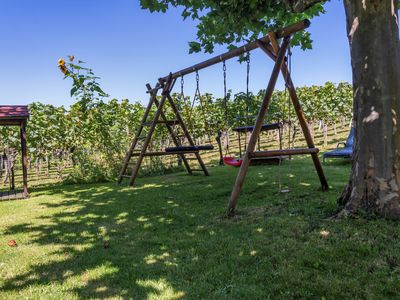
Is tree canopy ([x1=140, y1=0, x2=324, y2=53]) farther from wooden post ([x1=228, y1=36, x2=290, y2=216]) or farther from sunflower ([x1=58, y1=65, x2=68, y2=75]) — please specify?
sunflower ([x1=58, y1=65, x2=68, y2=75])

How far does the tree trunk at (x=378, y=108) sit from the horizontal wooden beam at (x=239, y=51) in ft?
2.63

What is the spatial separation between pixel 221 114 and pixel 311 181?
2250 cm

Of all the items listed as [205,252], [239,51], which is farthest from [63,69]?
[205,252]

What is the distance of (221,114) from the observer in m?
28.9

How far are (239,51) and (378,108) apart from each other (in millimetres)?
2595

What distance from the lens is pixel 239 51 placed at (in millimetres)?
5668

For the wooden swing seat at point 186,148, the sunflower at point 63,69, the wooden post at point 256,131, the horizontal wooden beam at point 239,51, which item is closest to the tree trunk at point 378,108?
the horizontal wooden beam at point 239,51

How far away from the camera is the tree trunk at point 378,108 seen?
3.79m

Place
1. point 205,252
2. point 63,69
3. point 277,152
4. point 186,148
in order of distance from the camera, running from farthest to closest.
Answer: point 63,69 < point 186,148 < point 277,152 < point 205,252

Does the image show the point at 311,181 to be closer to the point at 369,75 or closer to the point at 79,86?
the point at 369,75

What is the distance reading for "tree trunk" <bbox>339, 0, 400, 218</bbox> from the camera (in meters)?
3.79

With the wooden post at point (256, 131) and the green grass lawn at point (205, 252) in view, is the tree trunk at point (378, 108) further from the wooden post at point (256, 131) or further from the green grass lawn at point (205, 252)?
the wooden post at point (256, 131)

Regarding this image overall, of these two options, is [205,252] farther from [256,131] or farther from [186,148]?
[186,148]

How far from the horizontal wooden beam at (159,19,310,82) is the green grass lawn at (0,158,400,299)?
2493 millimetres
